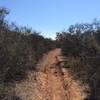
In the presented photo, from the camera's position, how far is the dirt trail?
43.2 ft

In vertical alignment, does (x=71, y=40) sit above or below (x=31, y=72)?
above

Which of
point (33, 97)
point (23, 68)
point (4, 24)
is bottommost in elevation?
point (33, 97)

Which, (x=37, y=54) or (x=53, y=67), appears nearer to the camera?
(x=53, y=67)

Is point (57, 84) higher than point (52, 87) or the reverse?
higher

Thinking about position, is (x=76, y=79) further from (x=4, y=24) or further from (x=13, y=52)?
(x=4, y=24)

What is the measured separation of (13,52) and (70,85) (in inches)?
A: 122

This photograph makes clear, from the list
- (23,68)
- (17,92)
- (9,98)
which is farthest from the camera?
(23,68)

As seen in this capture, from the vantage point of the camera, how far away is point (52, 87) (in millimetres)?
14875


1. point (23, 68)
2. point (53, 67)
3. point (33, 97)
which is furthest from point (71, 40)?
point (33, 97)

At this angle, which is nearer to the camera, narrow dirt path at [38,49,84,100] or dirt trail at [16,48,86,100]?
dirt trail at [16,48,86,100]

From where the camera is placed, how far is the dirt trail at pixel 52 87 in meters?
13.2

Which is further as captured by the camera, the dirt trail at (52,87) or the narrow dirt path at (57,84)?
the narrow dirt path at (57,84)

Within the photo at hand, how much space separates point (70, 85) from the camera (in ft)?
49.9

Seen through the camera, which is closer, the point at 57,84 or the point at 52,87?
the point at 52,87
